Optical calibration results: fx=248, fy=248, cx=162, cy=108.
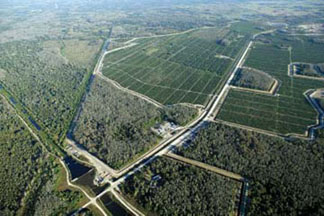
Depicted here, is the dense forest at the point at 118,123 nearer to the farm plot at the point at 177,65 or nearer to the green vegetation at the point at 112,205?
the green vegetation at the point at 112,205

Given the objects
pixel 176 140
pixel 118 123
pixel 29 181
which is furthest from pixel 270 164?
pixel 29 181

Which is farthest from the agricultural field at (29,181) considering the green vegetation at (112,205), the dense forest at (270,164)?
the dense forest at (270,164)

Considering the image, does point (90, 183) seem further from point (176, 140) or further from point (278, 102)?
point (278, 102)

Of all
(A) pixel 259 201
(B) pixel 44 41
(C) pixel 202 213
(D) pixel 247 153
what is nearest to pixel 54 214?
(C) pixel 202 213

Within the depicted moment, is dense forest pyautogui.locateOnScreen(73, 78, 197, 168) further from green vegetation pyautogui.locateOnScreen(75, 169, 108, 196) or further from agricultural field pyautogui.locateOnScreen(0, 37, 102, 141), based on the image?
agricultural field pyautogui.locateOnScreen(0, 37, 102, 141)

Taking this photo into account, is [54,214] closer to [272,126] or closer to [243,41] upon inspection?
[272,126]
